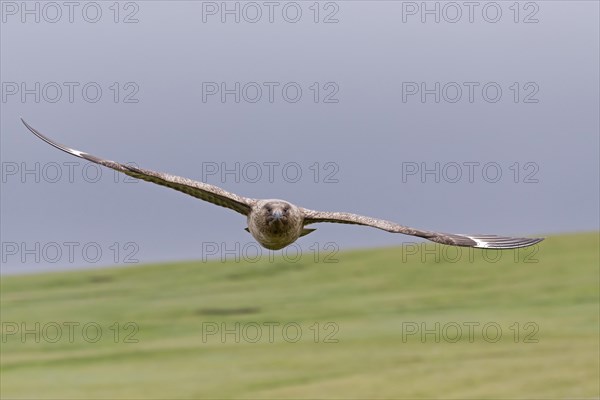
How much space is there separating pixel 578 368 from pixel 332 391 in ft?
15.1

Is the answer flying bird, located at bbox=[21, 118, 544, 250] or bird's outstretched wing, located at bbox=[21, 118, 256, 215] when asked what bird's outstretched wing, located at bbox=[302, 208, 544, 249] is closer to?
flying bird, located at bbox=[21, 118, 544, 250]

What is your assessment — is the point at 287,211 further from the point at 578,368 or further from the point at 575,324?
the point at 575,324

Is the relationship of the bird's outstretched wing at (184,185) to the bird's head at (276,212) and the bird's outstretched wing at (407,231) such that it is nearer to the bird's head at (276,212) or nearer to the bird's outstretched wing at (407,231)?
the bird's head at (276,212)

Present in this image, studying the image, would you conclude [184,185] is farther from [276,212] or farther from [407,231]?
[407,231]

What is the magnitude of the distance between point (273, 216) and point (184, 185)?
1177 millimetres

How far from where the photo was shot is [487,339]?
24.5 m

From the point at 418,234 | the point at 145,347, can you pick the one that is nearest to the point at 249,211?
the point at 418,234

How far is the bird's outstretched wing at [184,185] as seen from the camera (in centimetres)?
1427

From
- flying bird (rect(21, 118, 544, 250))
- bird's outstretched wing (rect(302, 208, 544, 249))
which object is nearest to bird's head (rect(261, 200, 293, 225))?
flying bird (rect(21, 118, 544, 250))

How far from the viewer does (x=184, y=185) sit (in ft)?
47.1

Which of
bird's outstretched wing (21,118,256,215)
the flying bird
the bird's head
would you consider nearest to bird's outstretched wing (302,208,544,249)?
the flying bird

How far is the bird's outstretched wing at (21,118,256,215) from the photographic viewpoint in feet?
46.8

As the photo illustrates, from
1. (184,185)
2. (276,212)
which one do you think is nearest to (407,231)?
(276,212)

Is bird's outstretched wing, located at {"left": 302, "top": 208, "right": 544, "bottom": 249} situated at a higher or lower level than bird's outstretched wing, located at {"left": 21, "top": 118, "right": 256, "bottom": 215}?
lower
